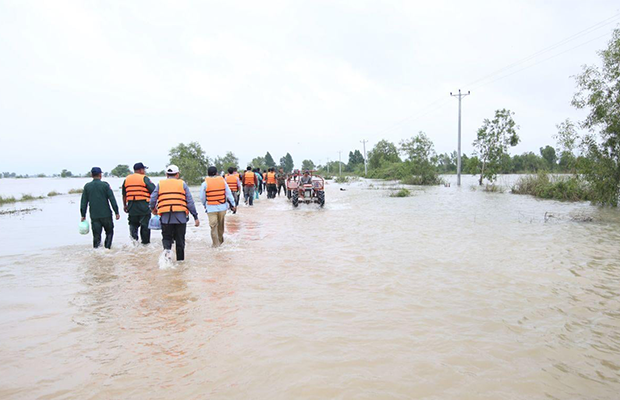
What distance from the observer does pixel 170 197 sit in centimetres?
679

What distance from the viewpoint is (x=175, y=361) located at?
352 centimetres

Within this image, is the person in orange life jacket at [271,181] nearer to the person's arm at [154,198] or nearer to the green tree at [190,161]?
the person's arm at [154,198]

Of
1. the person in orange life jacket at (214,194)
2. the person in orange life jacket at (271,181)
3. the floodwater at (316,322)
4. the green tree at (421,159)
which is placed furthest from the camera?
the green tree at (421,159)

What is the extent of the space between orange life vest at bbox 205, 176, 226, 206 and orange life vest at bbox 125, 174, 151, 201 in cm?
139

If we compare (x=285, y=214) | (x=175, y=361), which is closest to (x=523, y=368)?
(x=175, y=361)

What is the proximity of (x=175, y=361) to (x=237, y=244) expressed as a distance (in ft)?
19.1

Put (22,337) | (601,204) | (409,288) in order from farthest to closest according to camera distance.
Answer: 1. (601,204)
2. (409,288)
3. (22,337)

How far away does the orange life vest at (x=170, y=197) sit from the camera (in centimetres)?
679

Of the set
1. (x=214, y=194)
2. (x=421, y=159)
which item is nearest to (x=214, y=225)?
(x=214, y=194)

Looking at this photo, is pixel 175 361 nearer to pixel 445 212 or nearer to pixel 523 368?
pixel 523 368

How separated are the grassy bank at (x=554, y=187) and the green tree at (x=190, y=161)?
35.6 metres

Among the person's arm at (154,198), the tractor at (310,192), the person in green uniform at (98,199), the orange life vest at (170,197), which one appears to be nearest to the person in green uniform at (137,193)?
the person in green uniform at (98,199)

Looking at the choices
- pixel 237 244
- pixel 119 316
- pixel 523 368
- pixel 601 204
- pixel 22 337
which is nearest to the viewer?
pixel 523 368

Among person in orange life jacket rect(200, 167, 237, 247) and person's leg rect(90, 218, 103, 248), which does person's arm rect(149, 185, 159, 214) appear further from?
person's leg rect(90, 218, 103, 248)
